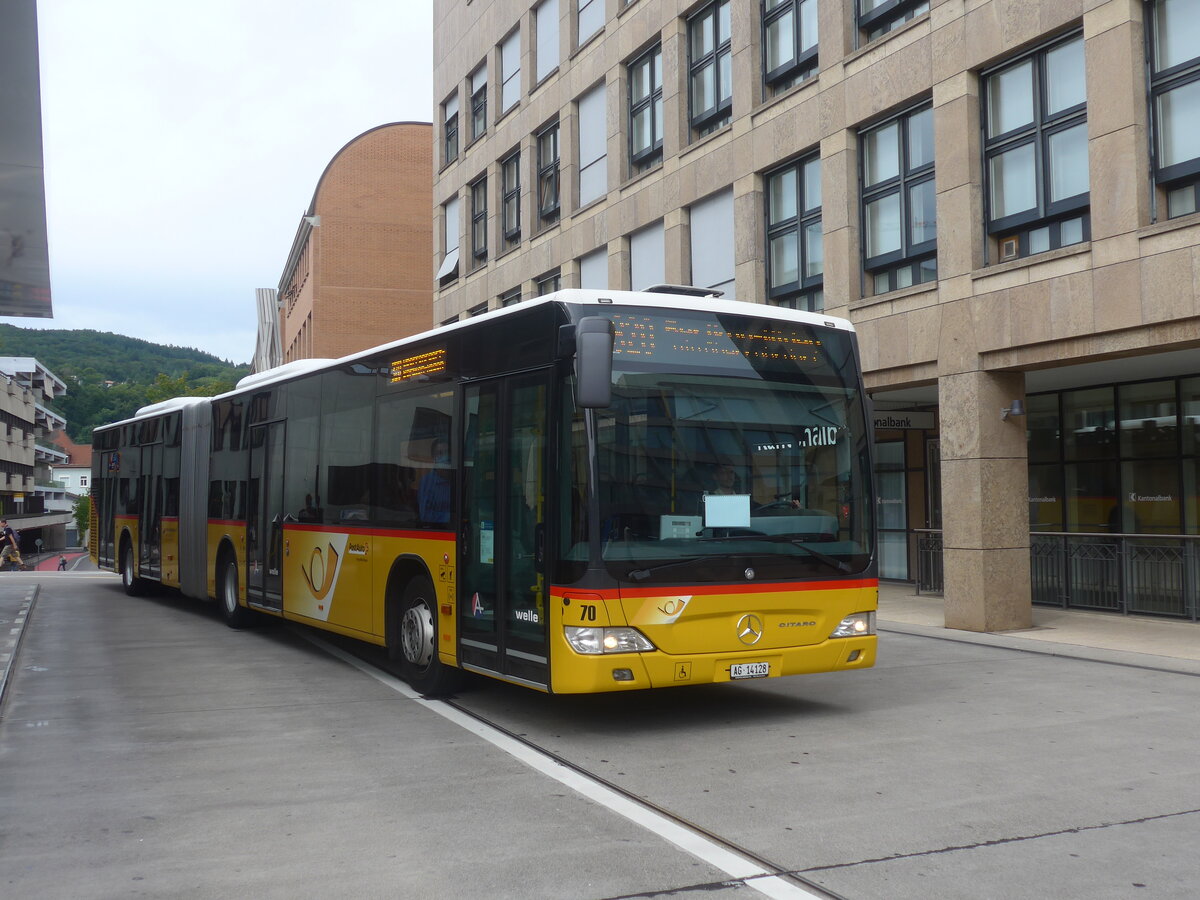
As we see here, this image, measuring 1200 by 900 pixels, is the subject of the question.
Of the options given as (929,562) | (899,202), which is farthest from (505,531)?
(929,562)

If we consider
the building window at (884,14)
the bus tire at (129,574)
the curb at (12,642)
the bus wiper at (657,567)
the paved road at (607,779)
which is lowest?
the paved road at (607,779)

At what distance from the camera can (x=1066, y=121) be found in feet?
46.6

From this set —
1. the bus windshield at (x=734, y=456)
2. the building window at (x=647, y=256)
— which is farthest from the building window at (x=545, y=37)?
the bus windshield at (x=734, y=456)

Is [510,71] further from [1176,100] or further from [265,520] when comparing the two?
[1176,100]

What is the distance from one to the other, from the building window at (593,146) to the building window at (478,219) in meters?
6.05

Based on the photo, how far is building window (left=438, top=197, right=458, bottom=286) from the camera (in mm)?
33531

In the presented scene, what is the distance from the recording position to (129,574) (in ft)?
70.8

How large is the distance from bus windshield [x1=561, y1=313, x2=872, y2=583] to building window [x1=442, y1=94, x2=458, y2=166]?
86.5 feet

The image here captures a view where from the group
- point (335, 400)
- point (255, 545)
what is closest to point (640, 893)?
point (335, 400)

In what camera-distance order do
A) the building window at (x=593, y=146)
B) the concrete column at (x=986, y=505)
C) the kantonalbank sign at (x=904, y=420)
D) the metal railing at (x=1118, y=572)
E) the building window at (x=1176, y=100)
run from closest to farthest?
the building window at (x=1176, y=100) < the concrete column at (x=986, y=505) < the metal railing at (x=1118, y=572) < the kantonalbank sign at (x=904, y=420) < the building window at (x=593, y=146)

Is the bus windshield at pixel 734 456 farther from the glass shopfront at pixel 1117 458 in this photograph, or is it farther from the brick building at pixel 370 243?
the brick building at pixel 370 243

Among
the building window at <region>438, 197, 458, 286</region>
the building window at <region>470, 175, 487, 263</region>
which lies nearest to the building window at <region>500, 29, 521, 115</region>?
the building window at <region>470, 175, 487, 263</region>

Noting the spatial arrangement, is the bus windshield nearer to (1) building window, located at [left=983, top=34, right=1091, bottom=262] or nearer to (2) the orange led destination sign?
(2) the orange led destination sign

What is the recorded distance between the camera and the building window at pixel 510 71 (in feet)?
95.6
